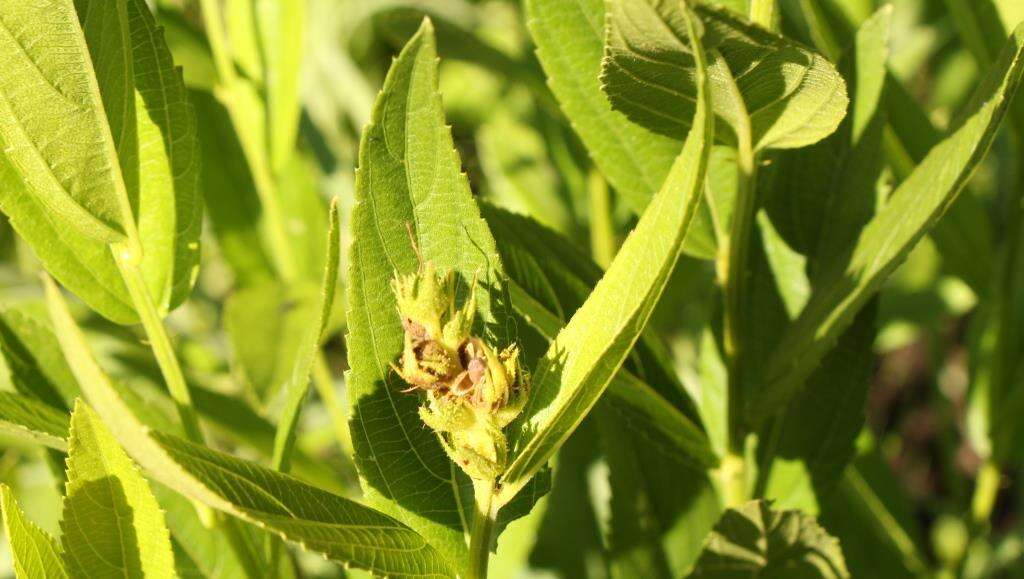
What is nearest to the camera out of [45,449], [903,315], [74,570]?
[74,570]

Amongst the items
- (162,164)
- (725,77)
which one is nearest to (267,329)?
(162,164)

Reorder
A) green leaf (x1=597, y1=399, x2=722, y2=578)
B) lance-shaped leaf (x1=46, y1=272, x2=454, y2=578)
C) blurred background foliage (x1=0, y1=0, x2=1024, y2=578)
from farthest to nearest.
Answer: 1. blurred background foliage (x1=0, y1=0, x2=1024, y2=578)
2. green leaf (x1=597, y1=399, x2=722, y2=578)
3. lance-shaped leaf (x1=46, y1=272, x2=454, y2=578)

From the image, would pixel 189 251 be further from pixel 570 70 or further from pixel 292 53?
pixel 292 53

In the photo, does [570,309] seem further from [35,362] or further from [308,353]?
[35,362]

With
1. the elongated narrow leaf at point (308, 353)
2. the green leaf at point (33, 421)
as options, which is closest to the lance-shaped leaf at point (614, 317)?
the elongated narrow leaf at point (308, 353)

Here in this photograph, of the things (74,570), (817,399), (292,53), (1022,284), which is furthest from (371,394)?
(1022,284)

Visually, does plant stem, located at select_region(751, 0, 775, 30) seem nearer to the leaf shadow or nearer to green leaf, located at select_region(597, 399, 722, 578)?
green leaf, located at select_region(597, 399, 722, 578)

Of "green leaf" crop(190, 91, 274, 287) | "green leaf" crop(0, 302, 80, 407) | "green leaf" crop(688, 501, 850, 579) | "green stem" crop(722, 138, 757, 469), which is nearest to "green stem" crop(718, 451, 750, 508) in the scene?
"green stem" crop(722, 138, 757, 469)

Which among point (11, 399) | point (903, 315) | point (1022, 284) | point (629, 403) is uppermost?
point (11, 399)
